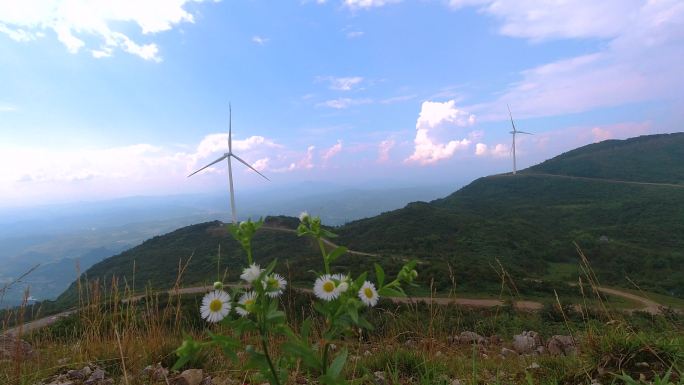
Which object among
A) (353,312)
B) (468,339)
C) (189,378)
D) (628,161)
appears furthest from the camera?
(628,161)

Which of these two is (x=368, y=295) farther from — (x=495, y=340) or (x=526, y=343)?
(x=495, y=340)

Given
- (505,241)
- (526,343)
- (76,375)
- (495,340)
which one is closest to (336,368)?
(76,375)

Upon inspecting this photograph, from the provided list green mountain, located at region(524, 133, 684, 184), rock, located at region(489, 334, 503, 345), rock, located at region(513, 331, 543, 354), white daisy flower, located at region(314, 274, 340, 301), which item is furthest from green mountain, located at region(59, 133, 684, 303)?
white daisy flower, located at region(314, 274, 340, 301)

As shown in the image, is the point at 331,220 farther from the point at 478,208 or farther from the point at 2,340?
the point at 2,340

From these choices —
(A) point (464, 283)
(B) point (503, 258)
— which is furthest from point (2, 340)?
(B) point (503, 258)

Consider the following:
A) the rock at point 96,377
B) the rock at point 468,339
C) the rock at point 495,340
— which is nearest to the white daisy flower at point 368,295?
the rock at point 96,377

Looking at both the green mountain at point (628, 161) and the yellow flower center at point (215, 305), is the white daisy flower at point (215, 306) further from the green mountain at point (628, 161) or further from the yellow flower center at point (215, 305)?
the green mountain at point (628, 161)
